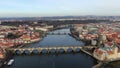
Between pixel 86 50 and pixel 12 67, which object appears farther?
pixel 86 50

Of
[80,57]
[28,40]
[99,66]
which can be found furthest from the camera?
[28,40]

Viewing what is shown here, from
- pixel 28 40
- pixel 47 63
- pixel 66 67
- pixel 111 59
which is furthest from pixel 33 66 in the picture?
pixel 28 40

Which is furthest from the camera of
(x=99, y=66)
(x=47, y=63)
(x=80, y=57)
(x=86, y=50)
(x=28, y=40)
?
(x=28, y=40)

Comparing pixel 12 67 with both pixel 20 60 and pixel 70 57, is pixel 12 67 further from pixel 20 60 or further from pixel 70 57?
pixel 70 57

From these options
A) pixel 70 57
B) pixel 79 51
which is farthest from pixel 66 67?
pixel 79 51

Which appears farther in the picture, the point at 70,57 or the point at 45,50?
the point at 45,50

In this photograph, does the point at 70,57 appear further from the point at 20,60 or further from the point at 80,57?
the point at 20,60

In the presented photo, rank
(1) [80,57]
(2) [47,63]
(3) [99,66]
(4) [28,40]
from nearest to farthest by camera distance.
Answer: (3) [99,66], (2) [47,63], (1) [80,57], (4) [28,40]

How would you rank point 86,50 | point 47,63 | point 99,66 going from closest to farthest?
point 99,66 → point 47,63 → point 86,50
